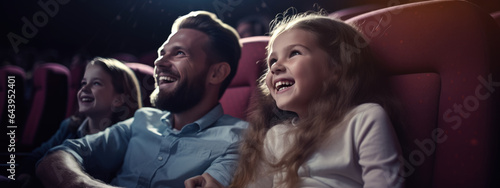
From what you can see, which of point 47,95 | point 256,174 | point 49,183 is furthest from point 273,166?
point 47,95

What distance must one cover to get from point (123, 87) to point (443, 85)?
2.23ft

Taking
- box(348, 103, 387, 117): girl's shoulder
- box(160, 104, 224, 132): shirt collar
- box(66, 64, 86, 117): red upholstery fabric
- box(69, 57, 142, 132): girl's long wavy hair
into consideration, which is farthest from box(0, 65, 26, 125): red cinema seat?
box(348, 103, 387, 117): girl's shoulder

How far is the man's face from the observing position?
2.27ft

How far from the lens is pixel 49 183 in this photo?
620 mm

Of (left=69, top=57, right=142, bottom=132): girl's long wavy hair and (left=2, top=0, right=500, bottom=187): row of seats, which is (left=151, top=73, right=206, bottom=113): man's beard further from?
(left=2, top=0, right=500, bottom=187): row of seats

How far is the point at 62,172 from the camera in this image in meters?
0.62

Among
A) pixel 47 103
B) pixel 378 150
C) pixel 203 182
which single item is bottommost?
pixel 47 103

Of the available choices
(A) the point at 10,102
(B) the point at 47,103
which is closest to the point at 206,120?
(A) the point at 10,102

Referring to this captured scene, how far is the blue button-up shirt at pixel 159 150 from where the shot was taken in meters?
0.62

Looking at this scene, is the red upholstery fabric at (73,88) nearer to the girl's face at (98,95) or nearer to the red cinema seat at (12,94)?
the red cinema seat at (12,94)

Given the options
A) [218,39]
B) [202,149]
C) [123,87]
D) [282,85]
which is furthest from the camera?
[123,87]

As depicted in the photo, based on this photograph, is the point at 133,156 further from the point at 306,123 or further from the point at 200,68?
the point at 306,123

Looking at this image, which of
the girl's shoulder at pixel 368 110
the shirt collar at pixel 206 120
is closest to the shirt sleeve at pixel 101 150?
the shirt collar at pixel 206 120

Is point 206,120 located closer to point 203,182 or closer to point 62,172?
point 203,182
